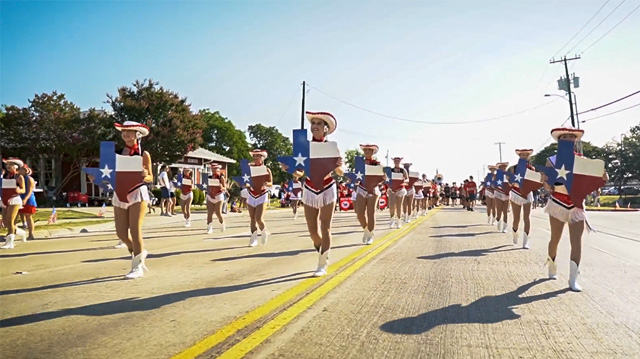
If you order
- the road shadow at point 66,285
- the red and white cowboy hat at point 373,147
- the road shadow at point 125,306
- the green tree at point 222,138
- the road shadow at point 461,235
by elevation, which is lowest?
the road shadow at point 125,306

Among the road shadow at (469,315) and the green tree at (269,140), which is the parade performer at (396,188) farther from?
the green tree at (269,140)

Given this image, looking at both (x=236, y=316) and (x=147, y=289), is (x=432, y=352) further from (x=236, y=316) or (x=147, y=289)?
(x=147, y=289)

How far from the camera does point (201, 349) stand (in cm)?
409

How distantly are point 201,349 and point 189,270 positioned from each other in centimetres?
422

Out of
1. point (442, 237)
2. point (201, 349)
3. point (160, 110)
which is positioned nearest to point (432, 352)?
point (201, 349)

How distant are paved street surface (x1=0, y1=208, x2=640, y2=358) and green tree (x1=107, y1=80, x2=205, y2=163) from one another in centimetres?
2632

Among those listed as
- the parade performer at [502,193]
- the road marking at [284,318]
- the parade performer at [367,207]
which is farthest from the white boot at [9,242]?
the parade performer at [502,193]

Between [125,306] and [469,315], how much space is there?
11.7 ft

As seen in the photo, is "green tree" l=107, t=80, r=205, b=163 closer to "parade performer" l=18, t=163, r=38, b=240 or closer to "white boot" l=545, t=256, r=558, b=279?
"parade performer" l=18, t=163, r=38, b=240

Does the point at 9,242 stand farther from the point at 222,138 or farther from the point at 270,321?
the point at 222,138

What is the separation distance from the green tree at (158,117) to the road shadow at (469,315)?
3212cm

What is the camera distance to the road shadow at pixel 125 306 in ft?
16.6

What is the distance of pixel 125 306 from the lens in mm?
5578

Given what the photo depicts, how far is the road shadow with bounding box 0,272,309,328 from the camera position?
5070mm
